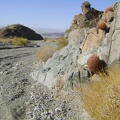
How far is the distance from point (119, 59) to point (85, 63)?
2011 mm

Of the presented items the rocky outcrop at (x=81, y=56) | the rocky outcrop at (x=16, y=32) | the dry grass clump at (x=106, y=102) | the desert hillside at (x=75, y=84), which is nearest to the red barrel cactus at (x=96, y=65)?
the desert hillside at (x=75, y=84)

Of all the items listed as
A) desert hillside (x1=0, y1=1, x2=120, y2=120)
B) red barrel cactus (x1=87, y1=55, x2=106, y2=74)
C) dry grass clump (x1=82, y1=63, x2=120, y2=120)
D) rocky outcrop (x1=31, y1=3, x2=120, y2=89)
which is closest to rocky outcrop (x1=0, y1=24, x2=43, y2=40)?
desert hillside (x1=0, y1=1, x2=120, y2=120)

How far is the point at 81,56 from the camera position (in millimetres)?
14336

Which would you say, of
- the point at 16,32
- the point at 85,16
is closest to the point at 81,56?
the point at 85,16

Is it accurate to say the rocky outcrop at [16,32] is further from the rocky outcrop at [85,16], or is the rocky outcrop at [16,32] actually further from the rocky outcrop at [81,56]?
the rocky outcrop at [81,56]

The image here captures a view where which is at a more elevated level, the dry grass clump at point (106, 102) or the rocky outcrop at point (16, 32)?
the dry grass clump at point (106, 102)

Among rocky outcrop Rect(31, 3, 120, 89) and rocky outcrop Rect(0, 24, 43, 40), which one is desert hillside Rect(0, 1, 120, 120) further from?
rocky outcrop Rect(0, 24, 43, 40)

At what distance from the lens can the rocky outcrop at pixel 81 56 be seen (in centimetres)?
1280

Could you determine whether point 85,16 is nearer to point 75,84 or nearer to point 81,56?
point 81,56

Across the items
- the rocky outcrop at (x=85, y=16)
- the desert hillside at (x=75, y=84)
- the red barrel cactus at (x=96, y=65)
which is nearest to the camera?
the desert hillside at (x=75, y=84)

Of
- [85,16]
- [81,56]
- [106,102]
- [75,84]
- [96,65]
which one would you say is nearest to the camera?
[106,102]

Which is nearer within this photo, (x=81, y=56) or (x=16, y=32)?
(x=81, y=56)

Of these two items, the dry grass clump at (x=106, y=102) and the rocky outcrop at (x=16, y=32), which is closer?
the dry grass clump at (x=106, y=102)

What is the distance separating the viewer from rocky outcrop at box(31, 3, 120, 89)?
1280cm
